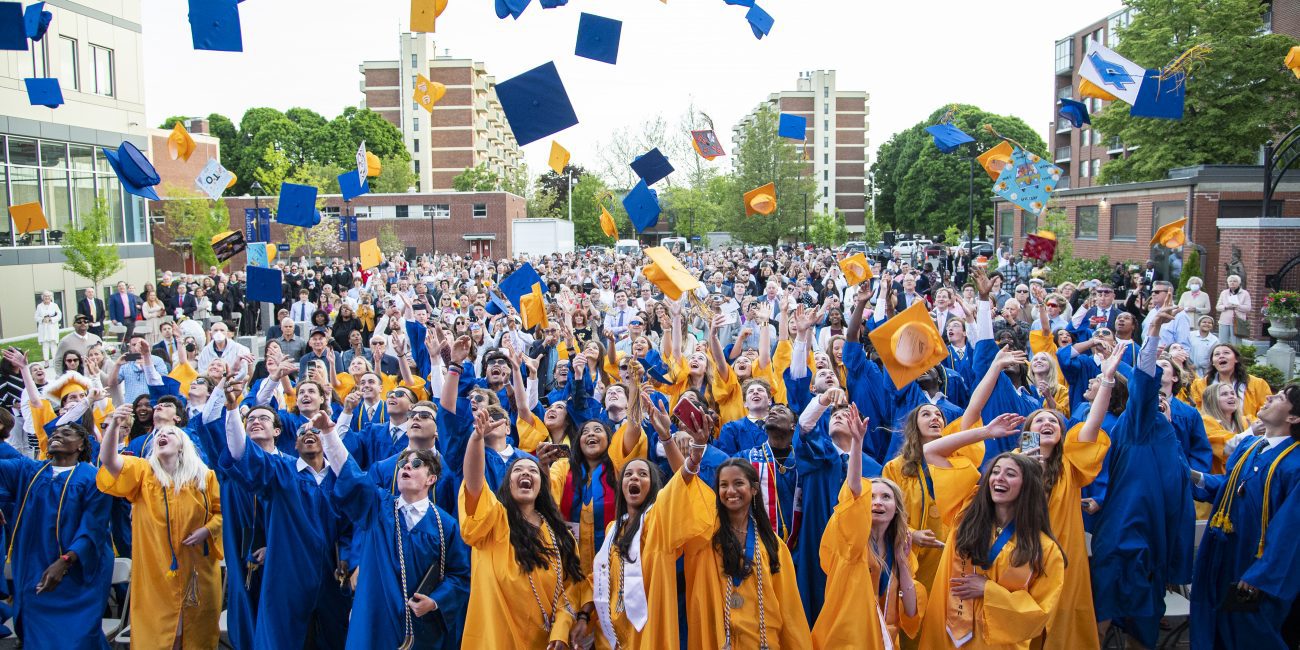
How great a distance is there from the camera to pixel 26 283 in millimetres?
24859

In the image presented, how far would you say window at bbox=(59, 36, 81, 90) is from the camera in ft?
83.7

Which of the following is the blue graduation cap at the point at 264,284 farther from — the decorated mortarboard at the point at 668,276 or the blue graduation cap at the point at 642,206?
the decorated mortarboard at the point at 668,276

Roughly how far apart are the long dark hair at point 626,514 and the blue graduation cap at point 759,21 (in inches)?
241

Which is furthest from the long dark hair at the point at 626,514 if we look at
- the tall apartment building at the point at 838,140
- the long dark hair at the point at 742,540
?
the tall apartment building at the point at 838,140

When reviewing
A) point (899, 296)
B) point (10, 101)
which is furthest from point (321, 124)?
point (899, 296)

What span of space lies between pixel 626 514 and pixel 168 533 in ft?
9.77

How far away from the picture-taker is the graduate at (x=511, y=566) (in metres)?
4.51

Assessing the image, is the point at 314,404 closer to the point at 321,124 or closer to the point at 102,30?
the point at 102,30

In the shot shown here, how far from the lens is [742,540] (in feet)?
14.2

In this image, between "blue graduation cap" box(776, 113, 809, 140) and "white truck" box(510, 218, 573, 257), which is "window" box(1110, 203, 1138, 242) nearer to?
"blue graduation cap" box(776, 113, 809, 140)

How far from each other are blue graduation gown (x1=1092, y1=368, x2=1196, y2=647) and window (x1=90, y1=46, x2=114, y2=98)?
28.9 metres

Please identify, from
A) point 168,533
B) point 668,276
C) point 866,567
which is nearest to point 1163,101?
point 668,276

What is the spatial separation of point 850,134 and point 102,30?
259ft

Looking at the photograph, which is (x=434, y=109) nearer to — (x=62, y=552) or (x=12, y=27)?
(x=12, y=27)
